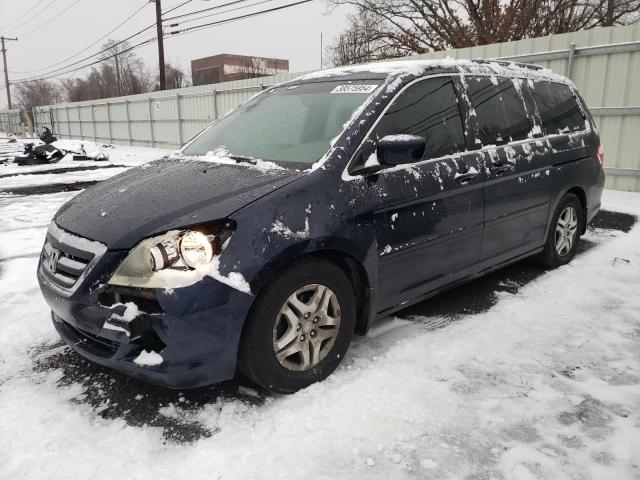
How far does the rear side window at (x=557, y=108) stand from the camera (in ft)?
14.1

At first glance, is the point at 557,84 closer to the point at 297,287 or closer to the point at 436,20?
the point at 297,287

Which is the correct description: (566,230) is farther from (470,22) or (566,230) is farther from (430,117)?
(470,22)

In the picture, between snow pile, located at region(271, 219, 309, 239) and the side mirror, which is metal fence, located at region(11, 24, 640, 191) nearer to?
the side mirror

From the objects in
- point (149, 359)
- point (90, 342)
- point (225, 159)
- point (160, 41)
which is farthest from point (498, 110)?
point (160, 41)

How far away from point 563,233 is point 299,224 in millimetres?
3207

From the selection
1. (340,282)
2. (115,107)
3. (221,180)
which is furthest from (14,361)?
(115,107)

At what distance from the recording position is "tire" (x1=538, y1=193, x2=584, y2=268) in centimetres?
448

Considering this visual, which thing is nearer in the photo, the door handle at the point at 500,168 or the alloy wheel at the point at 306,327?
the alloy wheel at the point at 306,327

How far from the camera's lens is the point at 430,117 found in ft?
10.7

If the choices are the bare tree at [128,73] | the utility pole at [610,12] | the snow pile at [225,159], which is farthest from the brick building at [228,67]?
the snow pile at [225,159]

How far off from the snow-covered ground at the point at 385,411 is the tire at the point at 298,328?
0.13 m

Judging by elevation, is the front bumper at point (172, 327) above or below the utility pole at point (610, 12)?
below

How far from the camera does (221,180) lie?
2.73 m

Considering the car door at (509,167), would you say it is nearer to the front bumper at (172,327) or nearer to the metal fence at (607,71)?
the front bumper at (172,327)
